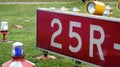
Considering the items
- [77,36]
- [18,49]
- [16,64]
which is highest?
[18,49]

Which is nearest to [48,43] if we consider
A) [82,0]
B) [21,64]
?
[21,64]

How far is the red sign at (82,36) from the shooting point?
4.69 metres

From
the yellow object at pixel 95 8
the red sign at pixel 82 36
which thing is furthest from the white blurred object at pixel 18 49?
the yellow object at pixel 95 8

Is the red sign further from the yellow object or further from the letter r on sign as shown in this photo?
the yellow object

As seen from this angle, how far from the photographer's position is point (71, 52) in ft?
18.0

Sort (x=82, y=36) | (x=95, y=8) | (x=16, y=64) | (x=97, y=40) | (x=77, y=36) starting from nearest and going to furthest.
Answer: (x=16, y=64) → (x=97, y=40) → (x=82, y=36) → (x=77, y=36) → (x=95, y=8)

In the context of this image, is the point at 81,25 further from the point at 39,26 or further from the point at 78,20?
the point at 39,26

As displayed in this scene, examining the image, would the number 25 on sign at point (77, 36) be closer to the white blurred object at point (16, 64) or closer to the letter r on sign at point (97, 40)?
the letter r on sign at point (97, 40)

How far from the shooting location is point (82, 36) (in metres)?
5.20

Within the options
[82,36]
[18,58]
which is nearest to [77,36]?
[82,36]

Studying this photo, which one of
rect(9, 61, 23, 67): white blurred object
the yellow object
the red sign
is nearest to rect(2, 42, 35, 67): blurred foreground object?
rect(9, 61, 23, 67): white blurred object

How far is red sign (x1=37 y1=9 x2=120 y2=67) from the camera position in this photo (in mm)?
4691

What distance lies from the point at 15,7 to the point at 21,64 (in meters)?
16.4

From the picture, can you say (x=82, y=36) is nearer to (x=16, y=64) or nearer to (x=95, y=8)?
(x=16, y=64)
